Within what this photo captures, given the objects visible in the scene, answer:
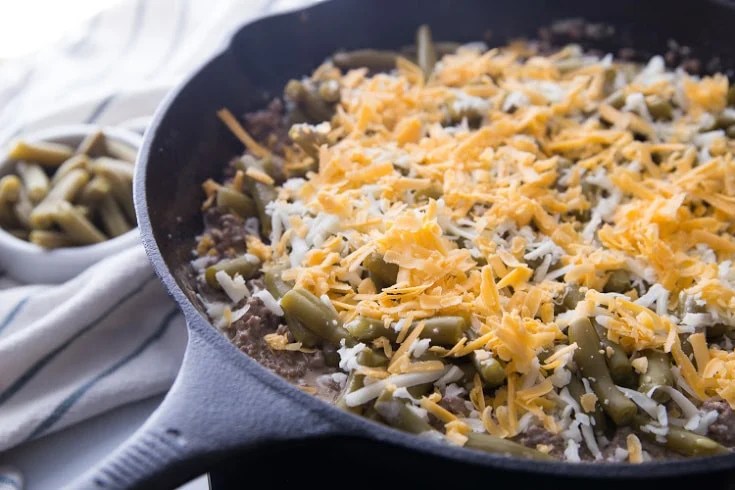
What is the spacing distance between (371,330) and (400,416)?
0.17 m

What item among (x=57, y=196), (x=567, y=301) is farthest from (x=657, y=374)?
(x=57, y=196)

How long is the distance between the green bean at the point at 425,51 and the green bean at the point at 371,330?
102 centimetres

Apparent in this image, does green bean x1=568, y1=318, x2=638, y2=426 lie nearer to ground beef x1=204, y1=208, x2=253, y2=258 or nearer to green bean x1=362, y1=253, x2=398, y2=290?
green bean x1=362, y1=253, x2=398, y2=290

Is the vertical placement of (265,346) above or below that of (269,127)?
below

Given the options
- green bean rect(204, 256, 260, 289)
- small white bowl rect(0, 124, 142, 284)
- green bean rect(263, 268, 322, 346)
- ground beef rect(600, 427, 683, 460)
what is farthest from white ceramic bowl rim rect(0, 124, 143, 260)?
ground beef rect(600, 427, 683, 460)

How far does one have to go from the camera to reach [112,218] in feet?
6.98

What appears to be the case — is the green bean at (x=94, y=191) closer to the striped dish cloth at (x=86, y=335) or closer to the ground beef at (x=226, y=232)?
the striped dish cloth at (x=86, y=335)

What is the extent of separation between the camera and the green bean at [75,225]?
202cm

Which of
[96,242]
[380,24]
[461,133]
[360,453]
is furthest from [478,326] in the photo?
[380,24]

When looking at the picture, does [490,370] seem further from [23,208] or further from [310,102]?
[23,208]

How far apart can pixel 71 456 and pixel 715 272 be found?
4.45 feet

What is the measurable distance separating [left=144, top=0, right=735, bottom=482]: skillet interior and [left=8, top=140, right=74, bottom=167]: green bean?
1.55 feet

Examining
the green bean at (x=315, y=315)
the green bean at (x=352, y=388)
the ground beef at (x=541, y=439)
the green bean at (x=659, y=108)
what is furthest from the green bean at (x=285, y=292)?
the green bean at (x=659, y=108)

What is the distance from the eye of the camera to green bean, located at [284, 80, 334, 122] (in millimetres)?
2131
